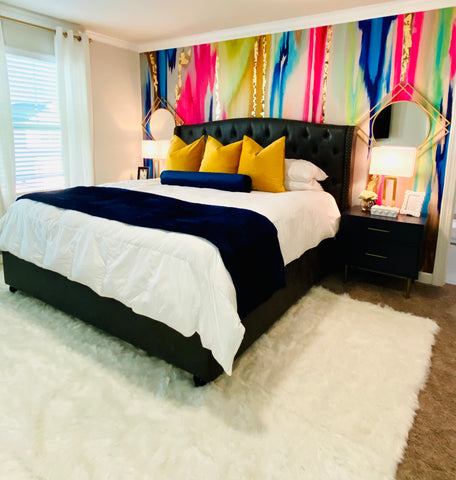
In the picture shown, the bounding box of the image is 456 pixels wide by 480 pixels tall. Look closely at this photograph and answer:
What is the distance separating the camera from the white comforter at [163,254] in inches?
68.2

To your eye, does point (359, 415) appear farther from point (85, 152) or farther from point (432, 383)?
point (85, 152)

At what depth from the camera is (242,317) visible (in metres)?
1.90

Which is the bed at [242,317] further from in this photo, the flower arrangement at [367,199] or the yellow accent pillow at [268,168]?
the yellow accent pillow at [268,168]

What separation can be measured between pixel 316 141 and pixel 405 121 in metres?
0.75

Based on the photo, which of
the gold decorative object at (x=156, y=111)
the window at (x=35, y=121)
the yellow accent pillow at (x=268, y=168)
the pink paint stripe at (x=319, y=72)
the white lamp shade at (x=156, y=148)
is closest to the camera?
the yellow accent pillow at (x=268, y=168)

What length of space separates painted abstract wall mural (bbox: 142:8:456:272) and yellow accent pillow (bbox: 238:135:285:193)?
67cm

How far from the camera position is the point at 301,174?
3316mm

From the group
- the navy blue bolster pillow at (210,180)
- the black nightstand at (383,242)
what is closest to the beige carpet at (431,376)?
the black nightstand at (383,242)

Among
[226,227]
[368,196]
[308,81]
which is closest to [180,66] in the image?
[308,81]

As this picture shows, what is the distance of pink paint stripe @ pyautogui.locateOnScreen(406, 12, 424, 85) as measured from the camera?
9.88ft

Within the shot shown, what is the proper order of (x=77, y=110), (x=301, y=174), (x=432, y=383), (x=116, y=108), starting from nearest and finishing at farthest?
(x=432, y=383) → (x=301, y=174) → (x=77, y=110) → (x=116, y=108)

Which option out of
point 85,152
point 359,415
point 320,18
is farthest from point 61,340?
point 320,18

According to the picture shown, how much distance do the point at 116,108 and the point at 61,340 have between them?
315 cm

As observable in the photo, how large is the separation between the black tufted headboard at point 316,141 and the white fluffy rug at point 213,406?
1460 mm
